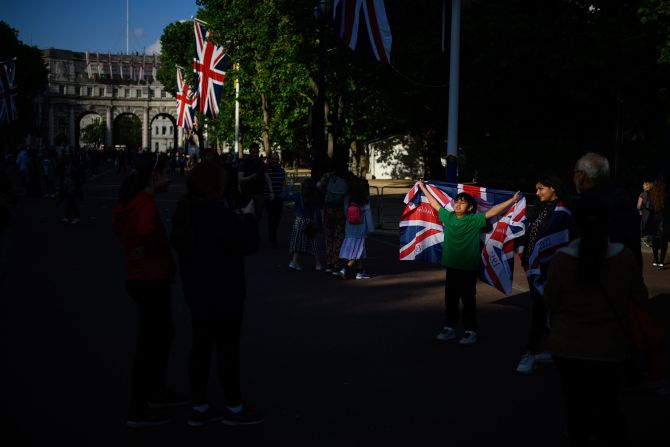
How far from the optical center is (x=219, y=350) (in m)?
5.86

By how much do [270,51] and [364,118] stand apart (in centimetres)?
570

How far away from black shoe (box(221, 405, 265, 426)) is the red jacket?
37.9 inches

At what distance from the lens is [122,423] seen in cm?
597

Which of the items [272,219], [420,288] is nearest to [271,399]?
[420,288]

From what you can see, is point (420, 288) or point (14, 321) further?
point (420, 288)

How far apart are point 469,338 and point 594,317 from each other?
405 centimetres

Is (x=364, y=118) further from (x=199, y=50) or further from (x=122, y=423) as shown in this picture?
(x=122, y=423)

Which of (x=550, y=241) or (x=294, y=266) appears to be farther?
(x=294, y=266)

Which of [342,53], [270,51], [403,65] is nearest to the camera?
[403,65]

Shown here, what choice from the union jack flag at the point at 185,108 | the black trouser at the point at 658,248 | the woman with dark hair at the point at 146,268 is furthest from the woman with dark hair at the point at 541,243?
the union jack flag at the point at 185,108

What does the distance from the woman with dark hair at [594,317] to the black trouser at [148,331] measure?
256cm

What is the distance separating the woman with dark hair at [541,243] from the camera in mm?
6984

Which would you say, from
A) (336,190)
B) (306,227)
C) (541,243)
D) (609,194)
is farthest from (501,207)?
(306,227)

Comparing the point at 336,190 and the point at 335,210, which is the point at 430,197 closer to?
the point at 336,190
